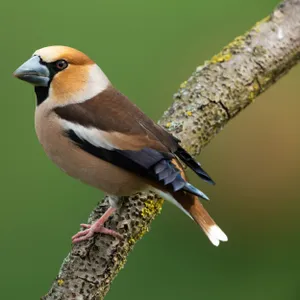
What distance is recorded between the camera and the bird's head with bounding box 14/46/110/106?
76.7 inches

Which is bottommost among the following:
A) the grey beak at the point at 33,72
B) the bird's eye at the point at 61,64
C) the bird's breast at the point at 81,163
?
the bird's breast at the point at 81,163

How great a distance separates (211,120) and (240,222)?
83cm

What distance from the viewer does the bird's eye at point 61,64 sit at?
197cm

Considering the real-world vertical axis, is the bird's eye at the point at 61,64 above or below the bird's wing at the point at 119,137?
above

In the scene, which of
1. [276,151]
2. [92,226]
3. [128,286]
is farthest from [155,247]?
[92,226]

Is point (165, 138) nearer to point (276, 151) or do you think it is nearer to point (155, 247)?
point (155, 247)

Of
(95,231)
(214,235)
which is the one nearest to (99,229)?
(95,231)

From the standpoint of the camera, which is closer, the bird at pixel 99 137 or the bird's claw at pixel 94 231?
the bird at pixel 99 137

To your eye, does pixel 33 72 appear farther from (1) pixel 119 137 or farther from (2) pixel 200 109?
(2) pixel 200 109

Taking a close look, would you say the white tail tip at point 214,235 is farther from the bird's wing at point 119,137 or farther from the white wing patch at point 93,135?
the white wing patch at point 93,135

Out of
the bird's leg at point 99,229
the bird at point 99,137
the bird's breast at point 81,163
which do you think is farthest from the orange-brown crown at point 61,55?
the bird's leg at point 99,229

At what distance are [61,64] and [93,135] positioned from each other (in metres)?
0.20

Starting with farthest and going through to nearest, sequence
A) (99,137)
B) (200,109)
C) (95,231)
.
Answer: (200,109) → (95,231) → (99,137)

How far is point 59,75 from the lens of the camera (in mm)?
1974
